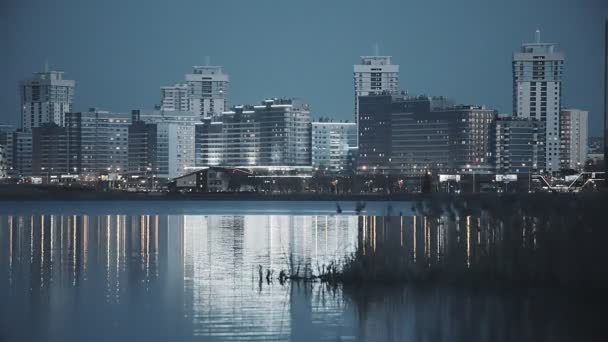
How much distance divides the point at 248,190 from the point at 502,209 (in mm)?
112170

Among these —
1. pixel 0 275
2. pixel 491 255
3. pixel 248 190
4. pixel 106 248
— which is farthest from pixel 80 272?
pixel 248 190

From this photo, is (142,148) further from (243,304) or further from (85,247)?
(243,304)

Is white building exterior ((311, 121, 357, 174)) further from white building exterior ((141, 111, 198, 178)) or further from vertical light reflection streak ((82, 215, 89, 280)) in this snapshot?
vertical light reflection streak ((82, 215, 89, 280))

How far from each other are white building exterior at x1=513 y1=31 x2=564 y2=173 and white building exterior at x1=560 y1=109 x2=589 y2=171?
107 inches

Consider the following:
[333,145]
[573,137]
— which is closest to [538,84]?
[573,137]

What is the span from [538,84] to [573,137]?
34.7 feet

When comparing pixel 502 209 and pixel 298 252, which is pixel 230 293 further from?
pixel 298 252

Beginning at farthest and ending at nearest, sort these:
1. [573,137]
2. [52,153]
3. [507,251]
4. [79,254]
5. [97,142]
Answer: [97,142], [52,153], [573,137], [79,254], [507,251]

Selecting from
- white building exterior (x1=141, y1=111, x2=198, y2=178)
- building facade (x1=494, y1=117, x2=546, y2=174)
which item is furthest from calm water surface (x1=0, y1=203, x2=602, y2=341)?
white building exterior (x1=141, y1=111, x2=198, y2=178)

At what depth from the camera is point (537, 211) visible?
73.0 ft

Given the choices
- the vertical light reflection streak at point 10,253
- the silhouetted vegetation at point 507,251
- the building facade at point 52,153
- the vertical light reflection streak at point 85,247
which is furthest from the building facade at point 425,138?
the silhouetted vegetation at point 507,251

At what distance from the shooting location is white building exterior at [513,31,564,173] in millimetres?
184750

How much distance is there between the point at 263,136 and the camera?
180 meters

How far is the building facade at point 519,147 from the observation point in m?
166
